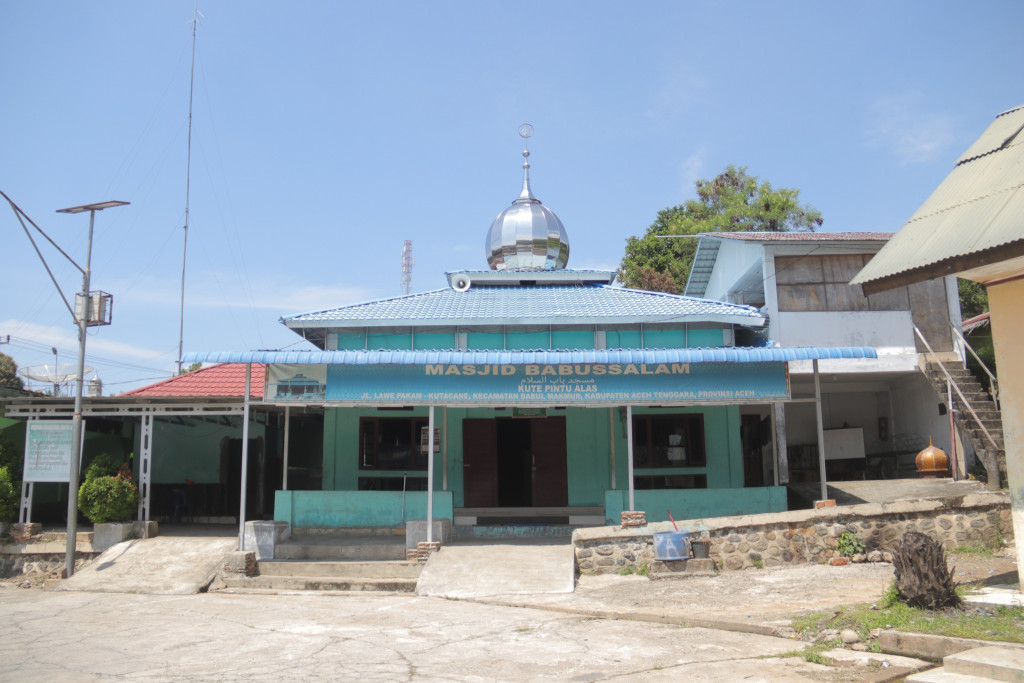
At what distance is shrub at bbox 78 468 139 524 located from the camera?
13.7m

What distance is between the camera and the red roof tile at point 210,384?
16.4 meters

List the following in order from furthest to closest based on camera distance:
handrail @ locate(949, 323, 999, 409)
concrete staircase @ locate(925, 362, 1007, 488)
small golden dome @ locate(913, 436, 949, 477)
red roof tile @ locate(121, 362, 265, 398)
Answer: red roof tile @ locate(121, 362, 265, 398), handrail @ locate(949, 323, 999, 409), small golden dome @ locate(913, 436, 949, 477), concrete staircase @ locate(925, 362, 1007, 488)

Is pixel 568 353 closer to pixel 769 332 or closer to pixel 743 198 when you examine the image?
pixel 769 332

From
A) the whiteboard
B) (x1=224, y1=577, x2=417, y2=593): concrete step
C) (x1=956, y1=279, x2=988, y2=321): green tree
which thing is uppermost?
(x1=956, y1=279, x2=988, y2=321): green tree

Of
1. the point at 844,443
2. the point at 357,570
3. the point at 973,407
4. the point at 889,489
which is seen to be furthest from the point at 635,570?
the point at 844,443

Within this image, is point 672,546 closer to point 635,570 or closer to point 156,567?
point 635,570

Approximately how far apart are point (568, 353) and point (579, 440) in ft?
11.2

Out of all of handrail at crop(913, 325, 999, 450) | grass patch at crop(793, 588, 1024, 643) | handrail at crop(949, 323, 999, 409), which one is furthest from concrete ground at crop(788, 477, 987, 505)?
grass patch at crop(793, 588, 1024, 643)

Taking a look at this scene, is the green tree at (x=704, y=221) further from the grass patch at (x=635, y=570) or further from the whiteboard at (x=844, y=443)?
the grass patch at (x=635, y=570)

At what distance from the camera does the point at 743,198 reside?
3228cm

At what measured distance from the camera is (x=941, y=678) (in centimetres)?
545

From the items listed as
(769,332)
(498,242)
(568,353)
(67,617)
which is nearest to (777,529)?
(568,353)

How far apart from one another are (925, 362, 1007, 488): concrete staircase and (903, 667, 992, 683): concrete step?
1005cm

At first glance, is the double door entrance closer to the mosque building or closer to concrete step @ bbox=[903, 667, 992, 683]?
the mosque building
